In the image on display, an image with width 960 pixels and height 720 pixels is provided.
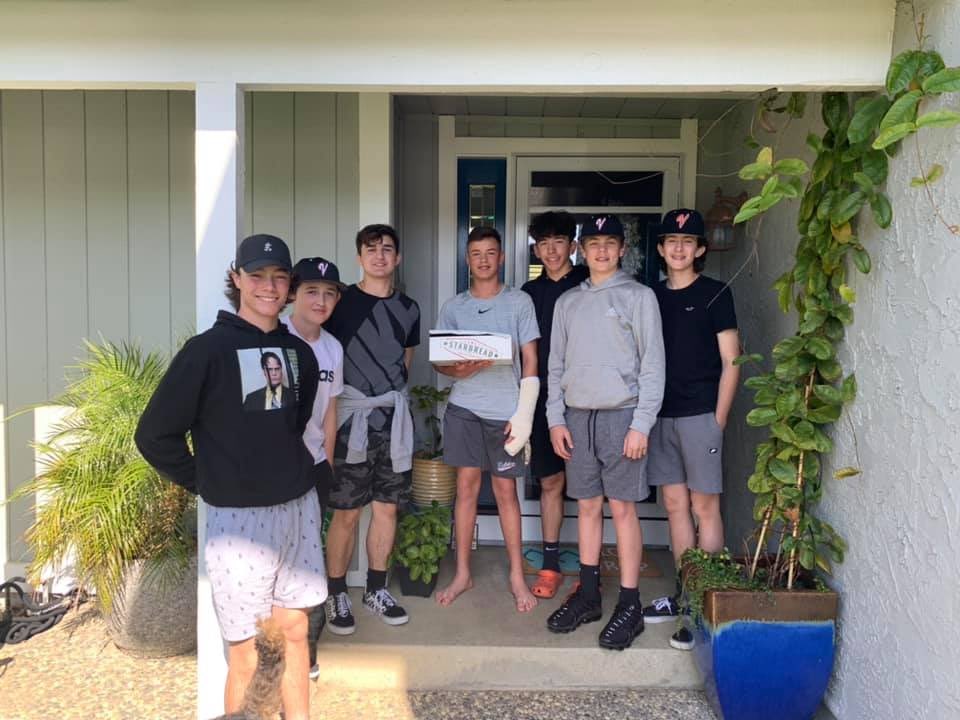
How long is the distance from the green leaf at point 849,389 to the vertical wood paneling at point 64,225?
3.16 meters

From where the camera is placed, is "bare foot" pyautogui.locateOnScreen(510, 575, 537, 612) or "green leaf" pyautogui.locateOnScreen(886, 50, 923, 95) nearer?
"green leaf" pyautogui.locateOnScreen(886, 50, 923, 95)

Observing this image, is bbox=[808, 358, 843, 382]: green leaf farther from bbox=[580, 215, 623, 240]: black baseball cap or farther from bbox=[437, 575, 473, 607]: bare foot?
bbox=[437, 575, 473, 607]: bare foot

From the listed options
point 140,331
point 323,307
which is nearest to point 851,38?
point 323,307

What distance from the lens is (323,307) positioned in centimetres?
246

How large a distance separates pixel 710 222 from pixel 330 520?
2291 millimetres

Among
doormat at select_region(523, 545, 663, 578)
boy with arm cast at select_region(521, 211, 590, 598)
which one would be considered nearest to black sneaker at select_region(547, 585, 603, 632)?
boy with arm cast at select_region(521, 211, 590, 598)

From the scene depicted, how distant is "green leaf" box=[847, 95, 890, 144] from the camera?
2082mm

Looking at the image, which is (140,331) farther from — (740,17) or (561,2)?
(740,17)

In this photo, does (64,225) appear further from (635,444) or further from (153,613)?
(635,444)

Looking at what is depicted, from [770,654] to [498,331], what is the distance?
1.44 meters

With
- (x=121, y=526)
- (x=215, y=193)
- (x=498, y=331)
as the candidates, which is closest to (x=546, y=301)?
(x=498, y=331)

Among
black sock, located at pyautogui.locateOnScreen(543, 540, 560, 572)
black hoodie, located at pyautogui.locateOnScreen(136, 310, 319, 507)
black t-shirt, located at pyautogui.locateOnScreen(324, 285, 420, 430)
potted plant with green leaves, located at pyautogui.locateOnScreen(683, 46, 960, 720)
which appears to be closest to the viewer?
black hoodie, located at pyautogui.locateOnScreen(136, 310, 319, 507)

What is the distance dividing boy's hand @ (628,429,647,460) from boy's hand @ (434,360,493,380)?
23.4 inches

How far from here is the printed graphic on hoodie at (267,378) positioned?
1875 mm
